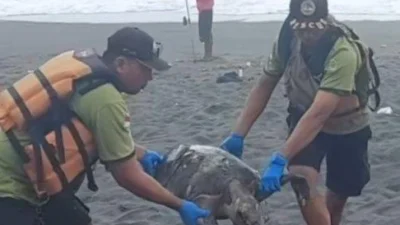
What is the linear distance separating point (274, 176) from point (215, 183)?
321 millimetres

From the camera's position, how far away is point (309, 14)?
4.89 m

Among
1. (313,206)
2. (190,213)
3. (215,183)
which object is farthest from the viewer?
(313,206)

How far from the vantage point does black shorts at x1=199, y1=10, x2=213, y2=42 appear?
46.5 feet

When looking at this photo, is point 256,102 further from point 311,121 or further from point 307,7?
point 307,7

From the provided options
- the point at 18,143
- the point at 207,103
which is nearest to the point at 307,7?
the point at 18,143

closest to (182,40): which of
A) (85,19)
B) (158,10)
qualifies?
(85,19)

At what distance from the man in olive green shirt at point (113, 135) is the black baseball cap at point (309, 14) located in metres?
1.03

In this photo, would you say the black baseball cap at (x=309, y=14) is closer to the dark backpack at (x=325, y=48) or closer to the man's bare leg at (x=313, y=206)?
the dark backpack at (x=325, y=48)

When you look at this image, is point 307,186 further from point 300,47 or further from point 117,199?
point 117,199

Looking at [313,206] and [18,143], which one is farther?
[313,206]

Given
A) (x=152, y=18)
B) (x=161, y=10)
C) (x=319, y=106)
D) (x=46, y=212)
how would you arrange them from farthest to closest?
1. (x=161, y=10)
2. (x=152, y=18)
3. (x=319, y=106)
4. (x=46, y=212)

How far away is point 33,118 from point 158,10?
20380 millimetres

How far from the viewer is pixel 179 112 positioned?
9977 mm

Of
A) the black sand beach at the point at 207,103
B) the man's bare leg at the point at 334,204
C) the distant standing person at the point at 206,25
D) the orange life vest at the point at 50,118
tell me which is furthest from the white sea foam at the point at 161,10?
the orange life vest at the point at 50,118
